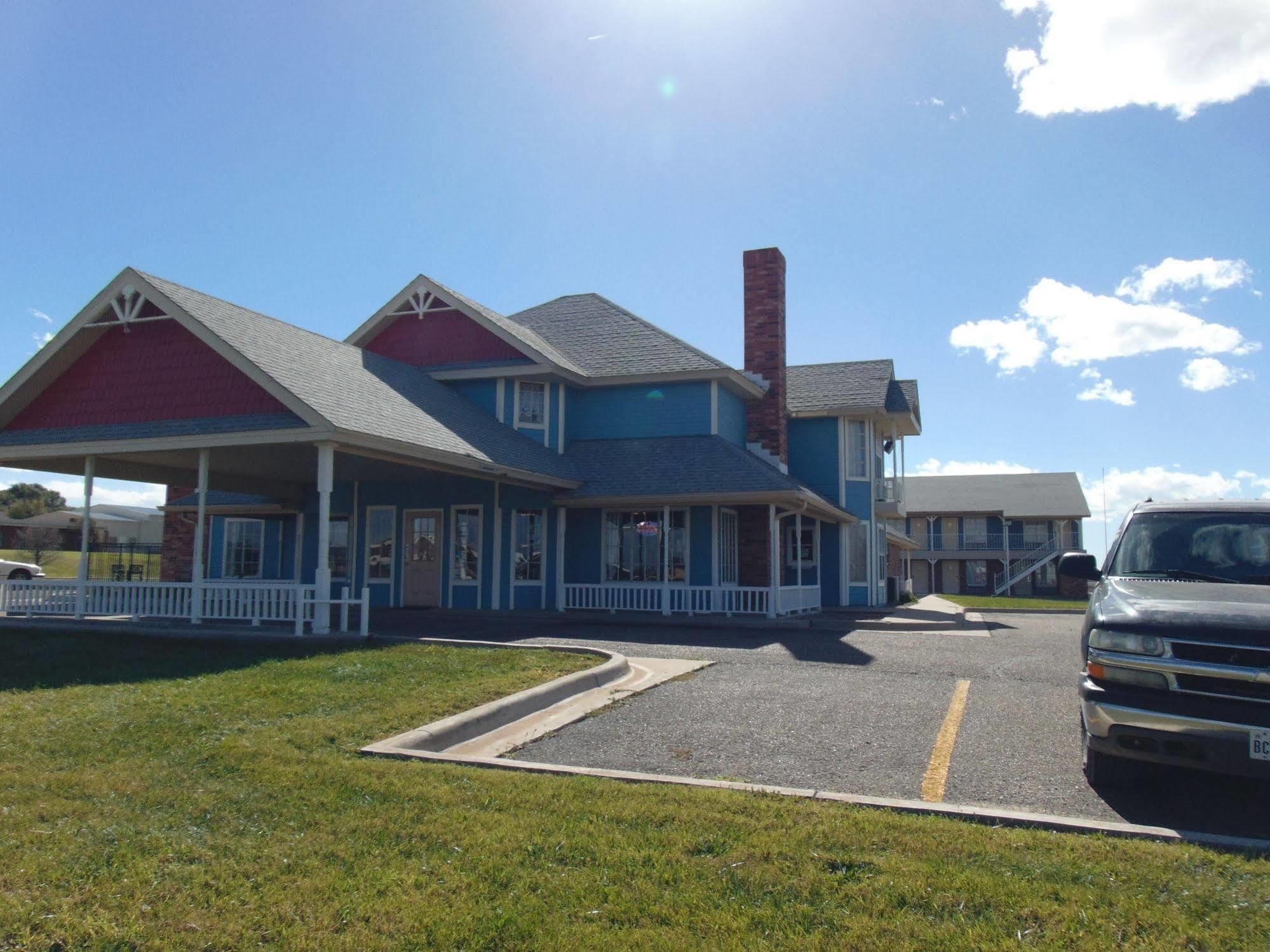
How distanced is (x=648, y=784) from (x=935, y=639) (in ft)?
37.6

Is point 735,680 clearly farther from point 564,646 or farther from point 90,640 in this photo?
point 90,640

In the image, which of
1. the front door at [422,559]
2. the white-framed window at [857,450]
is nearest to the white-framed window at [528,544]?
the front door at [422,559]

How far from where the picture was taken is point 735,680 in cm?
1058

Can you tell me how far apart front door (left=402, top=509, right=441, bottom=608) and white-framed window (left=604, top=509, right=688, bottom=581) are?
12.5 ft

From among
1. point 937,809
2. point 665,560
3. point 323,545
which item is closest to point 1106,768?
point 937,809

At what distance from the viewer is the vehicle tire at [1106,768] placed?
600cm

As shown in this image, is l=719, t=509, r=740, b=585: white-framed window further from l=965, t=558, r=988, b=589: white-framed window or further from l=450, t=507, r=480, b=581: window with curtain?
l=965, t=558, r=988, b=589: white-framed window

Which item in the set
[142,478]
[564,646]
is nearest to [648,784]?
[564,646]

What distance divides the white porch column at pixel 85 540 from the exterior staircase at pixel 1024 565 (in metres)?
44.7

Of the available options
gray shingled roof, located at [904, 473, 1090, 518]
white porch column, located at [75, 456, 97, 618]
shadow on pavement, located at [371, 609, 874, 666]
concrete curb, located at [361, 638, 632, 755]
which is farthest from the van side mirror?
gray shingled roof, located at [904, 473, 1090, 518]

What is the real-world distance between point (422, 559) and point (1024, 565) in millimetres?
40422

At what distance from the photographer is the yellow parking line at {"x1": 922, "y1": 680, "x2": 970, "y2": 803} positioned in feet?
19.9

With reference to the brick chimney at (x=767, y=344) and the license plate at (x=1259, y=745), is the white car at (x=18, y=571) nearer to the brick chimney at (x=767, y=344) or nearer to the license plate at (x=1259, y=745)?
the brick chimney at (x=767, y=344)

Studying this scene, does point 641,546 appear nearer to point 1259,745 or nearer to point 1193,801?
point 1193,801
